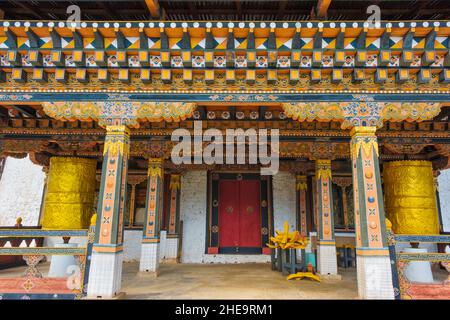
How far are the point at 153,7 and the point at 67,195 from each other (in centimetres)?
561

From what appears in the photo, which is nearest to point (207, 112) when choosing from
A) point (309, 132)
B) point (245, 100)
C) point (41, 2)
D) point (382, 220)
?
point (245, 100)

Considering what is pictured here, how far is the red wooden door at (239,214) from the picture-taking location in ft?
33.6

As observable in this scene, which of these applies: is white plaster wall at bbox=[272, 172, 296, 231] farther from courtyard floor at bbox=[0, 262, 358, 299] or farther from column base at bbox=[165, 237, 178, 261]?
column base at bbox=[165, 237, 178, 261]

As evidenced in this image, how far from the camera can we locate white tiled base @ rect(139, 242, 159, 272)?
24.4ft

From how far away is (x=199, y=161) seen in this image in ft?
30.0

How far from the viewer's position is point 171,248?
9.80 meters

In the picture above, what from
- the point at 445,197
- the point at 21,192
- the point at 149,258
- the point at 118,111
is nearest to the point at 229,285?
the point at 149,258

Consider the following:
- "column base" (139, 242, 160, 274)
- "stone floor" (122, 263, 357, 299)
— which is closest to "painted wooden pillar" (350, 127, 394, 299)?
"stone floor" (122, 263, 357, 299)

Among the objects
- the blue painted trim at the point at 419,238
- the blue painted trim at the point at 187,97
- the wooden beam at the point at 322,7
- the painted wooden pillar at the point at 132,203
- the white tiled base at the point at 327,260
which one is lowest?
the white tiled base at the point at 327,260

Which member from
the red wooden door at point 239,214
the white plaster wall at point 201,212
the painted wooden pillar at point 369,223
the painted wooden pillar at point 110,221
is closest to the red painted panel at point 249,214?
the red wooden door at point 239,214

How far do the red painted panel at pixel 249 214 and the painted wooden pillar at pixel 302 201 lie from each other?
1317 mm

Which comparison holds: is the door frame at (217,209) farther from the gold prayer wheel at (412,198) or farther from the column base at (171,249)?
the gold prayer wheel at (412,198)

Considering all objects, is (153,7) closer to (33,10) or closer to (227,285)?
(33,10)
